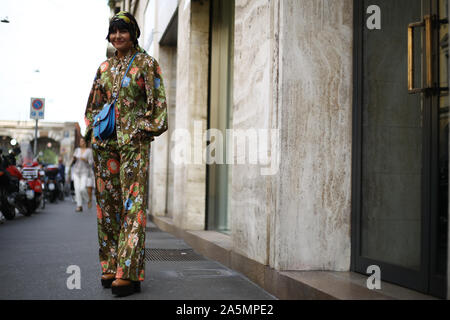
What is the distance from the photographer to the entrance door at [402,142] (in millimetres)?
2971

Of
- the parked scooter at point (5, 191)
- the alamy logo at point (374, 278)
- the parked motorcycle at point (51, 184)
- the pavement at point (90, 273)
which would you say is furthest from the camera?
the parked motorcycle at point (51, 184)

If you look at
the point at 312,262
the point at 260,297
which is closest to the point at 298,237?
the point at 312,262

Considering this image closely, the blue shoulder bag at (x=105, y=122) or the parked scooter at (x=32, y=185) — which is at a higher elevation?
the blue shoulder bag at (x=105, y=122)

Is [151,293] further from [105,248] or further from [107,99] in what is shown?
[107,99]

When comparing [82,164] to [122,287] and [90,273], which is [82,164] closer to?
[90,273]

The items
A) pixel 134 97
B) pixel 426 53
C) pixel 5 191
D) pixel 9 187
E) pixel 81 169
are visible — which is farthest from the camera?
pixel 81 169

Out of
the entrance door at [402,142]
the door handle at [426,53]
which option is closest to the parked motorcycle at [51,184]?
the entrance door at [402,142]

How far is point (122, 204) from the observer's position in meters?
3.94

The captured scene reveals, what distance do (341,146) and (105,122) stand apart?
1695 mm

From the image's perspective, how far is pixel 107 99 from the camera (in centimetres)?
397

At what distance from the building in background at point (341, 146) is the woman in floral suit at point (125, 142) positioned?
35.0 inches

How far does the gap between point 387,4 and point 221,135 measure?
3.61m

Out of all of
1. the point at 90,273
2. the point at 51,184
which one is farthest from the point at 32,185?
the point at 90,273

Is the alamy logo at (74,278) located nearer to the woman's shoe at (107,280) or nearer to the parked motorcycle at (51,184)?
the woman's shoe at (107,280)
